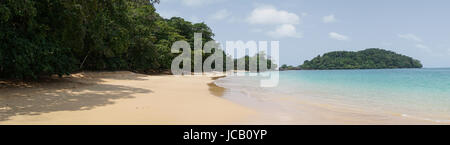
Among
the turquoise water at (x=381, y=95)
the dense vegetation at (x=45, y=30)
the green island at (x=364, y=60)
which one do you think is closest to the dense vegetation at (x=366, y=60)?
the green island at (x=364, y=60)

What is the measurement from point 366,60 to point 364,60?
3.53 feet

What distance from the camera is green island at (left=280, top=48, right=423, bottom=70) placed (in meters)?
150

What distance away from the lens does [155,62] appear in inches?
1205

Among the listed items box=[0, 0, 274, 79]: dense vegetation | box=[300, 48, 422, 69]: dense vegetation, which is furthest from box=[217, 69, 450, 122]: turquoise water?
box=[300, 48, 422, 69]: dense vegetation

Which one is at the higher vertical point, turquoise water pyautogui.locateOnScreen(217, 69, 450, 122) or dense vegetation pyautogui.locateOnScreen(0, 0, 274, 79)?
dense vegetation pyautogui.locateOnScreen(0, 0, 274, 79)

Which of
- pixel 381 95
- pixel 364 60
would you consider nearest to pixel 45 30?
pixel 381 95

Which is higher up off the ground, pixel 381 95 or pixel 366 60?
pixel 366 60

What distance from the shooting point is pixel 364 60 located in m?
154

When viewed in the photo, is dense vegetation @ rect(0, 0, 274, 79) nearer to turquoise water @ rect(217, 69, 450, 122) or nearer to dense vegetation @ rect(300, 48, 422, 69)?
turquoise water @ rect(217, 69, 450, 122)

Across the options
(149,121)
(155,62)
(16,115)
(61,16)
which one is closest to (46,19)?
(61,16)

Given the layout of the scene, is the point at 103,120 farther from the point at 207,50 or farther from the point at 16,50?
the point at 207,50

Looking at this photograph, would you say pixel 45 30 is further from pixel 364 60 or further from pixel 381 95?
pixel 364 60
